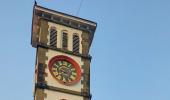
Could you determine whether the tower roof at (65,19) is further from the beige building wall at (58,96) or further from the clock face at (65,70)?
the beige building wall at (58,96)

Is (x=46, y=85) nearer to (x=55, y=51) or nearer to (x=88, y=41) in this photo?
(x=55, y=51)

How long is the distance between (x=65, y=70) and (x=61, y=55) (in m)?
1.60

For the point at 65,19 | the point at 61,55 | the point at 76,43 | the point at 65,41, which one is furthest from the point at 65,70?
the point at 65,19

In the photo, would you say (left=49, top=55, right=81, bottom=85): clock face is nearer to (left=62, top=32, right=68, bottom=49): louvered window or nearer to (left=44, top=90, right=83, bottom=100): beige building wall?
(left=44, top=90, right=83, bottom=100): beige building wall

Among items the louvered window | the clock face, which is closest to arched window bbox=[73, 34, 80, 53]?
the louvered window

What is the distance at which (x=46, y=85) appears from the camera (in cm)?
4131

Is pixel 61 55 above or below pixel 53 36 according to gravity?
below

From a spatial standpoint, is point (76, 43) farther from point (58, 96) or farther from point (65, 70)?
point (58, 96)

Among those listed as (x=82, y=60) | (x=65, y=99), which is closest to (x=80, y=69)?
(x=82, y=60)

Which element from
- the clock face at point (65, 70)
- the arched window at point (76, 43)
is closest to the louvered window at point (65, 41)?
the arched window at point (76, 43)

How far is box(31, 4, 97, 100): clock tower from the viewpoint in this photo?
137 ft

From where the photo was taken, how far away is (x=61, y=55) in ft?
145

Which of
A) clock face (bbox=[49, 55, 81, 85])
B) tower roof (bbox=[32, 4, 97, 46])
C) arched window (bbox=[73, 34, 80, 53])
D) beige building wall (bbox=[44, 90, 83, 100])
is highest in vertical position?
tower roof (bbox=[32, 4, 97, 46])

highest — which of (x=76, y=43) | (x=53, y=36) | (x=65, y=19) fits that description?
(x=65, y=19)
